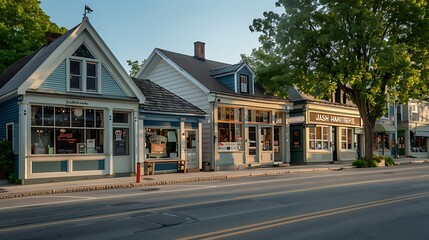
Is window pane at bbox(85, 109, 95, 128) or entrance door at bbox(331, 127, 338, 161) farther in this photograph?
entrance door at bbox(331, 127, 338, 161)

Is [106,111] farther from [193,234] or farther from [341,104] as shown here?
[341,104]

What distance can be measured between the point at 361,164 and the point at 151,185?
16.5 meters

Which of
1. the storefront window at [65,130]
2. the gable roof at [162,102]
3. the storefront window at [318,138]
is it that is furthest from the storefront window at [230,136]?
the storefront window at [65,130]

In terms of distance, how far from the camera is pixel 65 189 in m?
15.4

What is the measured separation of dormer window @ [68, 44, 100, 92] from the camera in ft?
62.3

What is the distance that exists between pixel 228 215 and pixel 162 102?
1455cm

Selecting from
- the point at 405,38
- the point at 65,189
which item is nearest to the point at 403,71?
the point at 405,38

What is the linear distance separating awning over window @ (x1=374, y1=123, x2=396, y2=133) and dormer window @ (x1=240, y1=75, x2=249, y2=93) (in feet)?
56.6

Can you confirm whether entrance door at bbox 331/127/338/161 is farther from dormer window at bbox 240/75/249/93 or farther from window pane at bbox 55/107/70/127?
window pane at bbox 55/107/70/127

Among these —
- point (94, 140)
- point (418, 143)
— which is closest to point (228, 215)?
point (94, 140)

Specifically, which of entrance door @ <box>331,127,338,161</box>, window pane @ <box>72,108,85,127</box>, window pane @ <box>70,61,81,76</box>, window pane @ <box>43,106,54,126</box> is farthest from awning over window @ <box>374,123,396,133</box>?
window pane @ <box>43,106,54,126</box>

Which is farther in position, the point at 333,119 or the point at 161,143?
the point at 333,119

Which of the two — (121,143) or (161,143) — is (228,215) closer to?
(121,143)

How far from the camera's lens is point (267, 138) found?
28156mm
